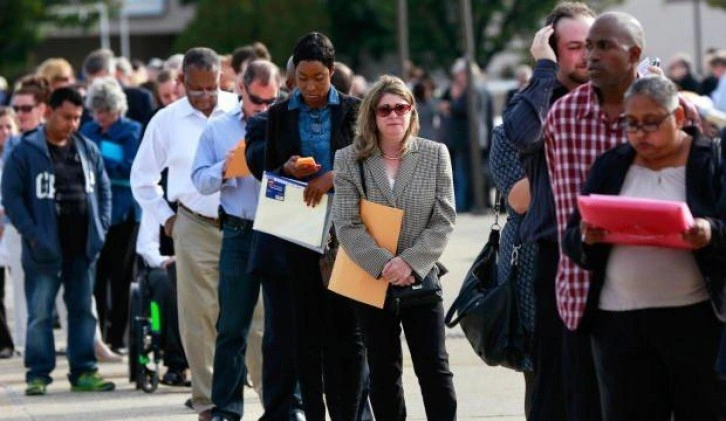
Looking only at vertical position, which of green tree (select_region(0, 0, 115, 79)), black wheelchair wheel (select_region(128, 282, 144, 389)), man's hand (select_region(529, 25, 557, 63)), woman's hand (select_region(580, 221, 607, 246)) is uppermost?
green tree (select_region(0, 0, 115, 79))

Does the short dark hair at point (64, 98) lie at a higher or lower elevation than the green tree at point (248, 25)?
lower

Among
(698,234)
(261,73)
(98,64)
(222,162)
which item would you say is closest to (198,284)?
(222,162)

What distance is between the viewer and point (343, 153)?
8.36m

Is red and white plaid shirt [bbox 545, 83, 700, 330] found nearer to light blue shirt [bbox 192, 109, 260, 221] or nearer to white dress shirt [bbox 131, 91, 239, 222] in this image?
light blue shirt [bbox 192, 109, 260, 221]

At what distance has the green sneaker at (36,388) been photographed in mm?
11570

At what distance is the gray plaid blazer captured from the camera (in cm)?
820

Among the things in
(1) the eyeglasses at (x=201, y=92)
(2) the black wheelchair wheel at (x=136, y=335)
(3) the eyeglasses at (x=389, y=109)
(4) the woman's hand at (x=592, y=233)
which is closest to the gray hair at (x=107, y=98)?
(2) the black wheelchair wheel at (x=136, y=335)

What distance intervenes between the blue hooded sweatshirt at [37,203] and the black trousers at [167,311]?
1.54 ft

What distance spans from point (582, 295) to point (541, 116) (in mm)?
912

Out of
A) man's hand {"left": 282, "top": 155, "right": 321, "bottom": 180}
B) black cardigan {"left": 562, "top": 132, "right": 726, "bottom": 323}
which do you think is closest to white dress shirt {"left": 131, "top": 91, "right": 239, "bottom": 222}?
man's hand {"left": 282, "top": 155, "right": 321, "bottom": 180}

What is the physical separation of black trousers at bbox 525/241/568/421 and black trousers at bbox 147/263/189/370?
441cm

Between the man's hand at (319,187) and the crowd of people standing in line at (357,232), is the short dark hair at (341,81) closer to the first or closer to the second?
the crowd of people standing in line at (357,232)

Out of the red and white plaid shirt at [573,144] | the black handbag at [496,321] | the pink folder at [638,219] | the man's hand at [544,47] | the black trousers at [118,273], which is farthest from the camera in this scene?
the black trousers at [118,273]

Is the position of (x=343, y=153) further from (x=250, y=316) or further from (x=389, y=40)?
(x=389, y=40)
